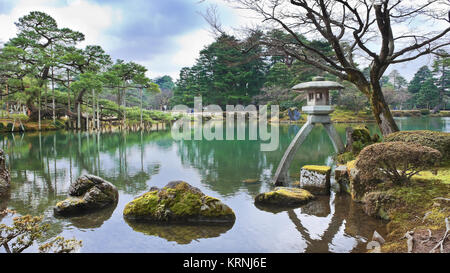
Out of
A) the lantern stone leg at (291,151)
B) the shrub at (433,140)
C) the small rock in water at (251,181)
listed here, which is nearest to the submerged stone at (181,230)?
the lantern stone leg at (291,151)

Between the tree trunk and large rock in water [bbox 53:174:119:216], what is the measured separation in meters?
6.90

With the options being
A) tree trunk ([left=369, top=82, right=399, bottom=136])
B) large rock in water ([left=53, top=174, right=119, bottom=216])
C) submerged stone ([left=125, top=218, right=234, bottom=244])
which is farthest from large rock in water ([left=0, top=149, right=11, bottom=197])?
tree trunk ([left=369, top=82, right=399, bottom=136])

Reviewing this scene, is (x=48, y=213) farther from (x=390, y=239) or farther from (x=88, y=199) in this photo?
(x=390, y=239)

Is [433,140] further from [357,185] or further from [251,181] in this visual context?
[251,181]

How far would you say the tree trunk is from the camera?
7.84 m

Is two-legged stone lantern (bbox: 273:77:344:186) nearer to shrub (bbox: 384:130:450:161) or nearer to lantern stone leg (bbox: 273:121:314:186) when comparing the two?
lantern stone leg (bbox: 273:121:314:186)

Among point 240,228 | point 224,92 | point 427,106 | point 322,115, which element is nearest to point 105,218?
point 240,228

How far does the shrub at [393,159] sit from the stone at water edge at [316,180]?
1.08 meters

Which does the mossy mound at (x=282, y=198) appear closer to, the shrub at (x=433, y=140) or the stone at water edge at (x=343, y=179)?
the stone at water edge at (x=343, y=179)

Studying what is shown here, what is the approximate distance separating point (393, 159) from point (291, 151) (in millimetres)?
2475

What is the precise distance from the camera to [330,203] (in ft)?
18.4

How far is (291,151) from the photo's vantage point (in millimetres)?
6801

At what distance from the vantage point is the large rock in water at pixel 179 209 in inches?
185

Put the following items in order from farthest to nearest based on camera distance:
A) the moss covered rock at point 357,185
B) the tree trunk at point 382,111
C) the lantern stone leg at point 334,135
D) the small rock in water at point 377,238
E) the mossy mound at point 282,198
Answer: the tree trunk at point 382,111
the lantern stone leg at point 334,135
the mossy mound at point 282,198
the moss covered rock at point 357,185
the small rock in water at point 377,238
